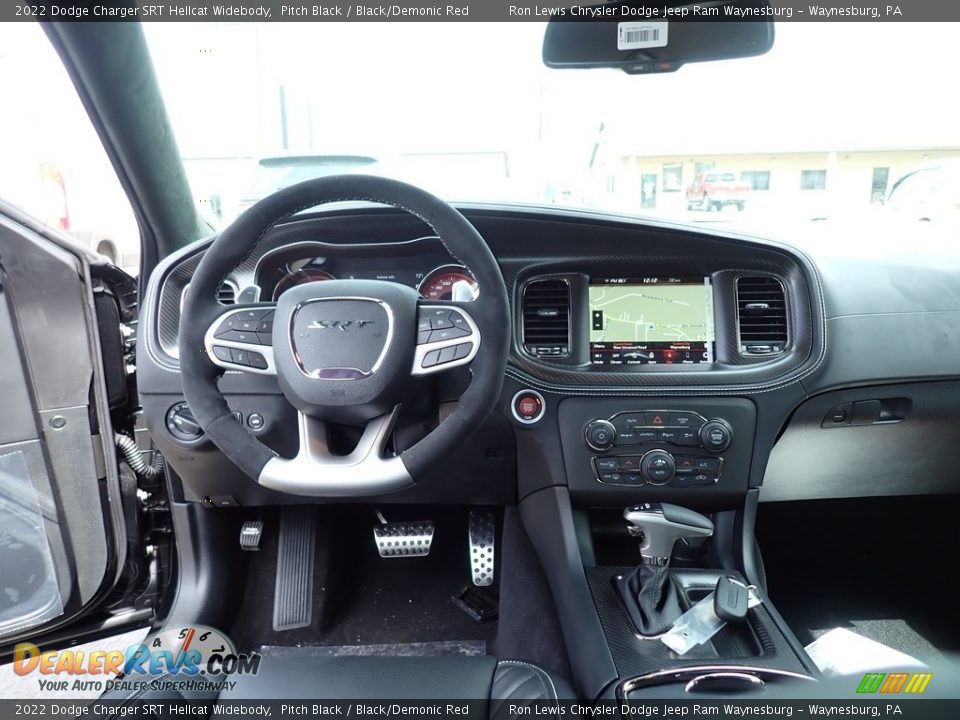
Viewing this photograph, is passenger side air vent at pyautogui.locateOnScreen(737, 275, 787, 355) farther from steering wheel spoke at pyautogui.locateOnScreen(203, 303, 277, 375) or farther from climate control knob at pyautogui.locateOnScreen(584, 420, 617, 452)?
steering wheel spoke at pyautogui.locateOnScreen(203, 303, 277, 375)

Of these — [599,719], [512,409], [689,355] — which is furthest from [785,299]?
[599,719]

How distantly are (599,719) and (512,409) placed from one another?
81 cm

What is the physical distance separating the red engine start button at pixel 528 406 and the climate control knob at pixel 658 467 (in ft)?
1.09

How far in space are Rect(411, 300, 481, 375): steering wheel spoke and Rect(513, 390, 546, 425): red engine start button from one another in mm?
588

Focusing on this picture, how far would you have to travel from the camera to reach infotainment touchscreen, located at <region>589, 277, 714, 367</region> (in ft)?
6.09

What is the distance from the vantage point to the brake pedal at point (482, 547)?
2.19 m

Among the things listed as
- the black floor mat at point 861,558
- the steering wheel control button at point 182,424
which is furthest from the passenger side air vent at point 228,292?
the black floor mat at point 861,558

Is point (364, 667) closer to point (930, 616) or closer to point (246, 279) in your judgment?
point (246, 279)

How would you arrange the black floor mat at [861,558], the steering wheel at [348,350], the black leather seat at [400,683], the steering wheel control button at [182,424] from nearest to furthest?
the steering wheel at [348,350], the black leather seat at [400,683], the steering wheel control button at [182,424], the black floor mat at [861,558]

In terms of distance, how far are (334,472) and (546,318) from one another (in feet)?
2.84

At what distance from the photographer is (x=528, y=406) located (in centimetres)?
183

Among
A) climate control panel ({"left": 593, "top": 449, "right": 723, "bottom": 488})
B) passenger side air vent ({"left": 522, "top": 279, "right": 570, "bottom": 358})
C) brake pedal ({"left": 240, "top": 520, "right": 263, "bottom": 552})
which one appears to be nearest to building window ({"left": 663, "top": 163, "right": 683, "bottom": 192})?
passenger side air vent ({"left": 522, "top": 279, "right": 570, "bottom": 358})

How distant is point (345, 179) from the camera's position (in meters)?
1.21

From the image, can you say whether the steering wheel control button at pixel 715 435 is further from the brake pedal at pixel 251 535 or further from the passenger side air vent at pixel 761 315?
the brake pedal at pixel 251 535
